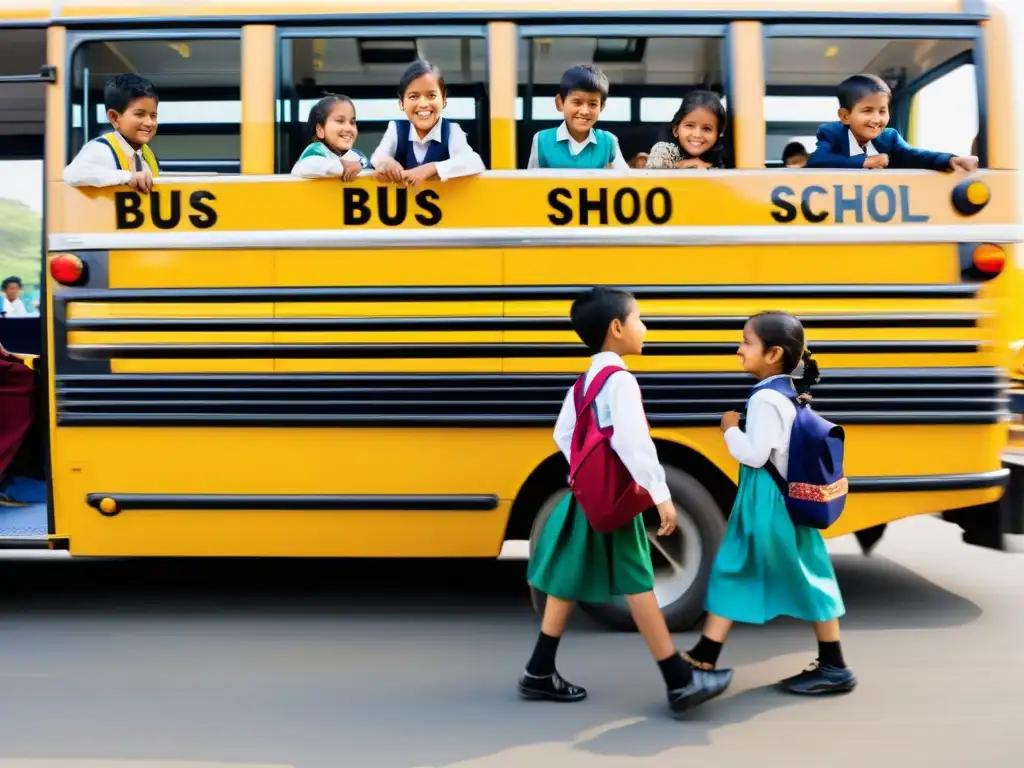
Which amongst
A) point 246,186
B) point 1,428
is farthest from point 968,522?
point 1,428

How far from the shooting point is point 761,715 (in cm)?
371

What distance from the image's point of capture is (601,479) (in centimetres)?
359

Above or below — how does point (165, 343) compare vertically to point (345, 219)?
below

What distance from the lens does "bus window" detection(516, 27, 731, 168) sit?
456cm

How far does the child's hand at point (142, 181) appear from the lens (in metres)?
4.48

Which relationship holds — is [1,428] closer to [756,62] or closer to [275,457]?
[275,457]

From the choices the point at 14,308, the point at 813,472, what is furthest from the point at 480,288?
the point at 14,308

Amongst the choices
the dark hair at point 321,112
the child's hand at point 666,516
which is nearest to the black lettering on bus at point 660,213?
the dark hair at point 321,112

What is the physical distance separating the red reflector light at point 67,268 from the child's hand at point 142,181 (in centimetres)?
40

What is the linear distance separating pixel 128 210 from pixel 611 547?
98.4 inches

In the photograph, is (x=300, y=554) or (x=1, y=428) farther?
(x=1, y=428)

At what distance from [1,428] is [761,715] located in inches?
158

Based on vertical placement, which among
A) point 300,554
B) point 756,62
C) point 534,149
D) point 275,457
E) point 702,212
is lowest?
point 300,554

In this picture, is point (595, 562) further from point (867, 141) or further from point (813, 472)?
point (867, 141)
